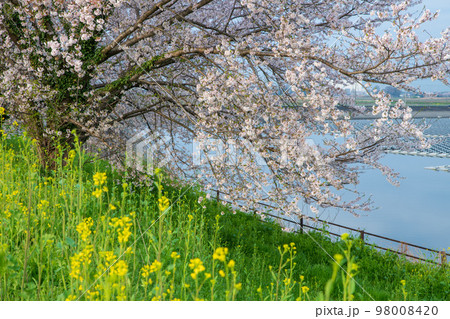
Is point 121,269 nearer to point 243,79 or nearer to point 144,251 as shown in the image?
point 144,251

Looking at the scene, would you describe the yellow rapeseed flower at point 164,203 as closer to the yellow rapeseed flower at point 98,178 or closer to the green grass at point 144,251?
the green grass at point 144,251

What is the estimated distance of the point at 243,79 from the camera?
5.51 metres

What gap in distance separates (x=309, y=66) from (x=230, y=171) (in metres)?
1.99

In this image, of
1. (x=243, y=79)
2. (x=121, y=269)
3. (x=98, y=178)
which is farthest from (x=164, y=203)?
(x=243, y=79)

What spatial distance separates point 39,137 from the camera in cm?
819

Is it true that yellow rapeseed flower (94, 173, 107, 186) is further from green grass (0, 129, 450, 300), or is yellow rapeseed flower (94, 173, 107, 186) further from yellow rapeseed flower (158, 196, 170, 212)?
yellow rapeseed flower (158, 196, 170, 212)

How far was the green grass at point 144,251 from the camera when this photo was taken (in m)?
2.76

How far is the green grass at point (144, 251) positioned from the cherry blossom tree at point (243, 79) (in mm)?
890

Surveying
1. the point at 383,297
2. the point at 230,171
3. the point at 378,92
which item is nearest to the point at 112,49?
the point at 230,171

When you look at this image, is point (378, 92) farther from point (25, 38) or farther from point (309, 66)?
point (25, 38)

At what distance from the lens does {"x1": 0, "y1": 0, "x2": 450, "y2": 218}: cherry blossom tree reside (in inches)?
202

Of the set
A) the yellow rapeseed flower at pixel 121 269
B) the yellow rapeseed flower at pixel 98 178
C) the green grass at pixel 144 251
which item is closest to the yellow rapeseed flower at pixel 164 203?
the green grass at pixel 144 251

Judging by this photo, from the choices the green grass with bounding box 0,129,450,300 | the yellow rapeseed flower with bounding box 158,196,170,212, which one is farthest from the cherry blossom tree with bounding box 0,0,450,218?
the yellow rapeseed flower with bounding box 158,196,170,212

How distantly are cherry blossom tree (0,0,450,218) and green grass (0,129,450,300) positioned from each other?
89 cm
